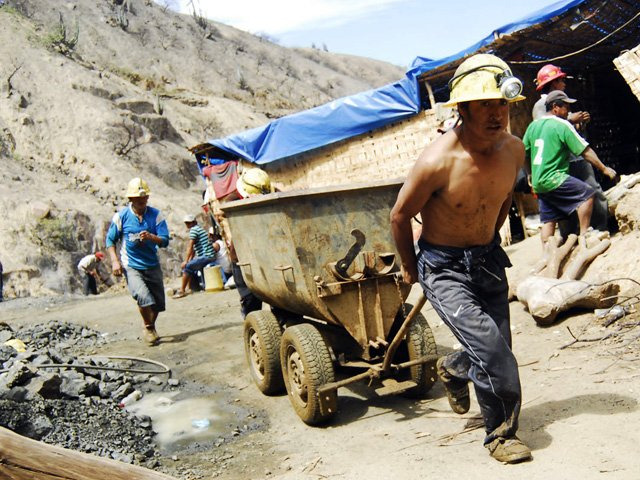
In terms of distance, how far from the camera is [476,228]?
3.25m

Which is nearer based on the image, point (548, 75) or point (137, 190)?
point (548, 75)

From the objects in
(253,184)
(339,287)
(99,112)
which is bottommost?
(339,287)

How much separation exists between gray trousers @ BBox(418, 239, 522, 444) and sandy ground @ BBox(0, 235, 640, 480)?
28 cm

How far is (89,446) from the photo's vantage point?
14.3 feet

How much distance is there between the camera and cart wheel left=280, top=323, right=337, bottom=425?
429 centimetres

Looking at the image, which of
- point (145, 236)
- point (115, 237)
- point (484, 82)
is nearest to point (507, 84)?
point (484, 82)

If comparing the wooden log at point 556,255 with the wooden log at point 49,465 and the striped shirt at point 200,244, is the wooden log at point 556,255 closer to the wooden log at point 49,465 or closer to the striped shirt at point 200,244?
the wooden log at point 49,465

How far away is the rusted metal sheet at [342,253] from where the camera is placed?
434 cm

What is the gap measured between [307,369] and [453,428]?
1.02 meters

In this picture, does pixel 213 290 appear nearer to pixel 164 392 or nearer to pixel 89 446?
pixel 164 392

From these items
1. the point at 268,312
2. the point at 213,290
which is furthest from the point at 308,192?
the point at 213,290

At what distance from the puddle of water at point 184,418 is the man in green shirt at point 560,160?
12.2ft

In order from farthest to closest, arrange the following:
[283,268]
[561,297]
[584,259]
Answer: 1. [584,259]
2. [561,297]
3. [283,268]

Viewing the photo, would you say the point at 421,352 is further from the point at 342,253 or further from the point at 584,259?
the point at 584,259
